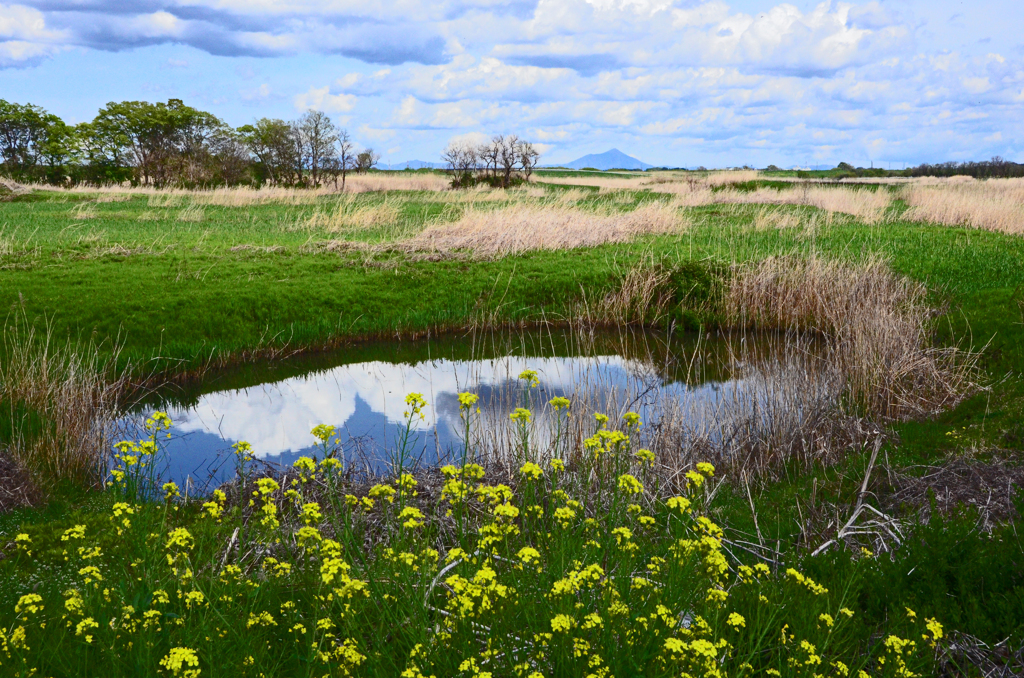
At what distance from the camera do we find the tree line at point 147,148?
48.6 meters

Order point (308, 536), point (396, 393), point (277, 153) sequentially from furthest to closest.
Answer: point (277, 153)
point (396, 393)
point (308, 536)

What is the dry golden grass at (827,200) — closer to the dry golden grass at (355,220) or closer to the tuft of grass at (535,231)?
the tuft of grass at (535,231)

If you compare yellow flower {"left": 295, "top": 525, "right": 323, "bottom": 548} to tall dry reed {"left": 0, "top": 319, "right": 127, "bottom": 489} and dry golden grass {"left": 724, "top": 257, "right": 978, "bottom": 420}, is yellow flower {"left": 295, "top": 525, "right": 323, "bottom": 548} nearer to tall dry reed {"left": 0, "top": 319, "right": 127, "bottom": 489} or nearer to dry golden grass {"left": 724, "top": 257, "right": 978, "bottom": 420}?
tall dry reed {"left": 0, "top": 319, "right": 127, "bottom": 489}

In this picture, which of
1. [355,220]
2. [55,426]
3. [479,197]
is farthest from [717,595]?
[479,197]

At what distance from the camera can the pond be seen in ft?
23.4

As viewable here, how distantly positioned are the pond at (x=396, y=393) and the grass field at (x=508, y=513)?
0.55 m

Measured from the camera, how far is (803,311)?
1136 cm

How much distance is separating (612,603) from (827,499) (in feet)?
11.4

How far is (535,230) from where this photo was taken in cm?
1634

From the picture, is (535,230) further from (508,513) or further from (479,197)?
(508,513)

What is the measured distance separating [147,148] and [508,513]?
201ft

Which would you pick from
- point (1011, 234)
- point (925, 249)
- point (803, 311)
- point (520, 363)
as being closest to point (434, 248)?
point (520, 363)

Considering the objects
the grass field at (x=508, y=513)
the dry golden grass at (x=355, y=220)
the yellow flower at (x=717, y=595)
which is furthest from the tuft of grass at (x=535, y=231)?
the yellow flower at (x=717, y=595)

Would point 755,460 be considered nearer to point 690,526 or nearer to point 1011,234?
point 690,526
